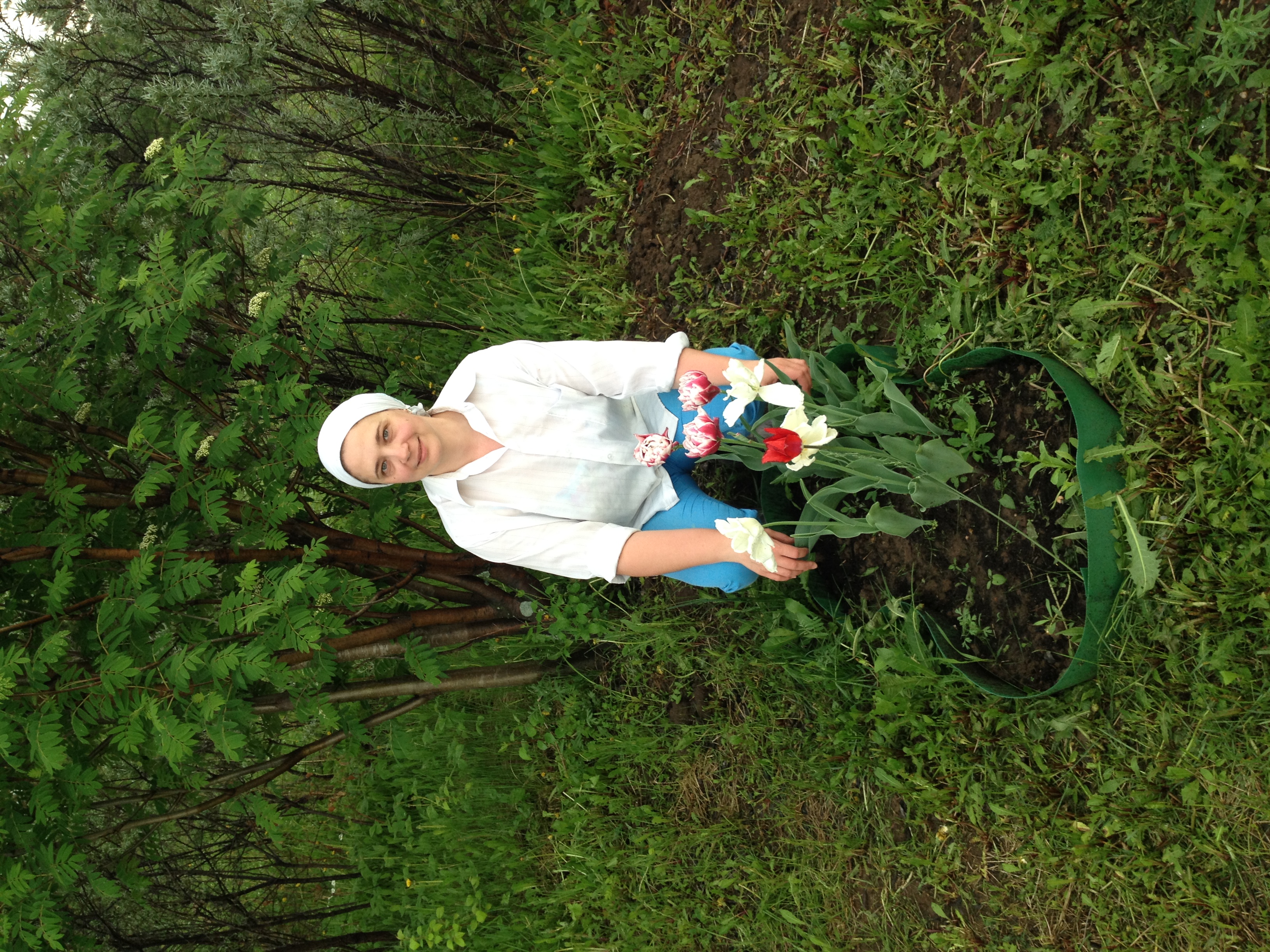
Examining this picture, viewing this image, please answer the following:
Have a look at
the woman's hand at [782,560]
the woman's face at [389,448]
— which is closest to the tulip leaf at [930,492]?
the woman's hand at [782,560]

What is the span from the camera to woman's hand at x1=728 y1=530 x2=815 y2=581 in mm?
2230

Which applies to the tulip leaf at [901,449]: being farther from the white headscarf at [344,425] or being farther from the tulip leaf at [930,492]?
the white headscarf at [344,425]

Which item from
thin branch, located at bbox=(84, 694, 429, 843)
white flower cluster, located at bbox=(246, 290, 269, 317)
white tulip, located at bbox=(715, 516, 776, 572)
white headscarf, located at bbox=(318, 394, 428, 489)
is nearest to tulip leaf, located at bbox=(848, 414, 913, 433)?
white tulip, located at bbox=(715, 516, 776, 572)

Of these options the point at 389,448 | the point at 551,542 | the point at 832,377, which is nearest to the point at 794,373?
the point at 832,377

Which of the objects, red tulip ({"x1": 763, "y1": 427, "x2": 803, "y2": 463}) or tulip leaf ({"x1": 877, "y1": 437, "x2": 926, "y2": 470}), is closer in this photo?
red tulip ({"x1": 763, "y1": 427, "x2": 803, "y2": 463})

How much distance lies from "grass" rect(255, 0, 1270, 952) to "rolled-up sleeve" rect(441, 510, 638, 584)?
78 cm

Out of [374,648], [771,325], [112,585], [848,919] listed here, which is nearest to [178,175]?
[112,585]

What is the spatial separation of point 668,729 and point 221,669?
1927 millimetres

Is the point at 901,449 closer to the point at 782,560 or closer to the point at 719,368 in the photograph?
the point at 782,560

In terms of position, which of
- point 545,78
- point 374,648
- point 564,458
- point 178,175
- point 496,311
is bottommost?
point 374,648

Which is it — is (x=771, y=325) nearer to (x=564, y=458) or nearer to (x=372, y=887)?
(x=564, y=458)

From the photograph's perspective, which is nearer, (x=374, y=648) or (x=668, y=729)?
(x=374, y=648)

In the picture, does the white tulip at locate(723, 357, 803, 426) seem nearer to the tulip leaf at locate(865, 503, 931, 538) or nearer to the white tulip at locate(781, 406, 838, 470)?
the white tulip at locate(781, 406, 838, 470)

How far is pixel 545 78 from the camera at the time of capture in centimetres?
452
